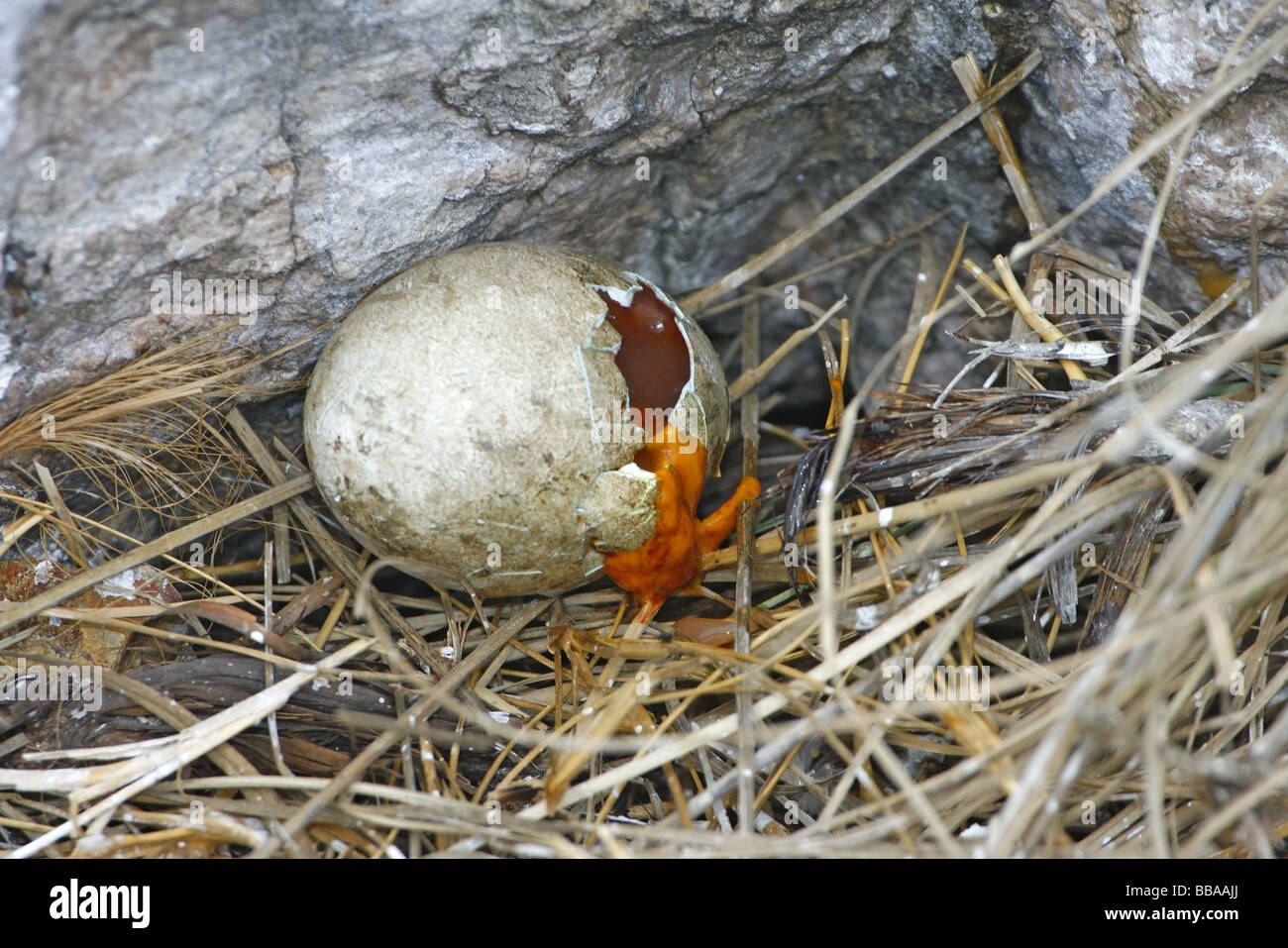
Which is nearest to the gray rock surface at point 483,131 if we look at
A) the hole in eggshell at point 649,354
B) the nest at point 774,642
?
the nest at point 774,642

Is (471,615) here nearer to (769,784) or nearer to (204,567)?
(204,567)

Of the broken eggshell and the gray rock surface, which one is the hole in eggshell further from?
the gray rock surface

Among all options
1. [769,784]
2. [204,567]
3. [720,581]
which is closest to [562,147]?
[720,581]

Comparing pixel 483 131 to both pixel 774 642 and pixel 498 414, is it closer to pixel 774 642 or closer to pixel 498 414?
pixel 498 414

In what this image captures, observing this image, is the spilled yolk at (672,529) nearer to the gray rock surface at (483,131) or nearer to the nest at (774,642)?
the nest at (774,642)

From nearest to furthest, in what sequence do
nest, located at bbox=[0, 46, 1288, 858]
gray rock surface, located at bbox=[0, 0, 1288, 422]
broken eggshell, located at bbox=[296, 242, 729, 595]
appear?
nest, located at bbox=[0, 46, 1288, 858] < gray rock surface, located at bbox=[0, 0, 1288, 422] < broken eggshell, located at bbox=[296, 242, 729, 595]

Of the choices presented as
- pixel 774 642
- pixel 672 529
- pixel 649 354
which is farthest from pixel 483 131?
pixel 774 642

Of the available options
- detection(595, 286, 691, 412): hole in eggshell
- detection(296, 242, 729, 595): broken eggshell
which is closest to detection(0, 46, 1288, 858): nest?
detection(296, 242, 729, 595): broken eggshell
